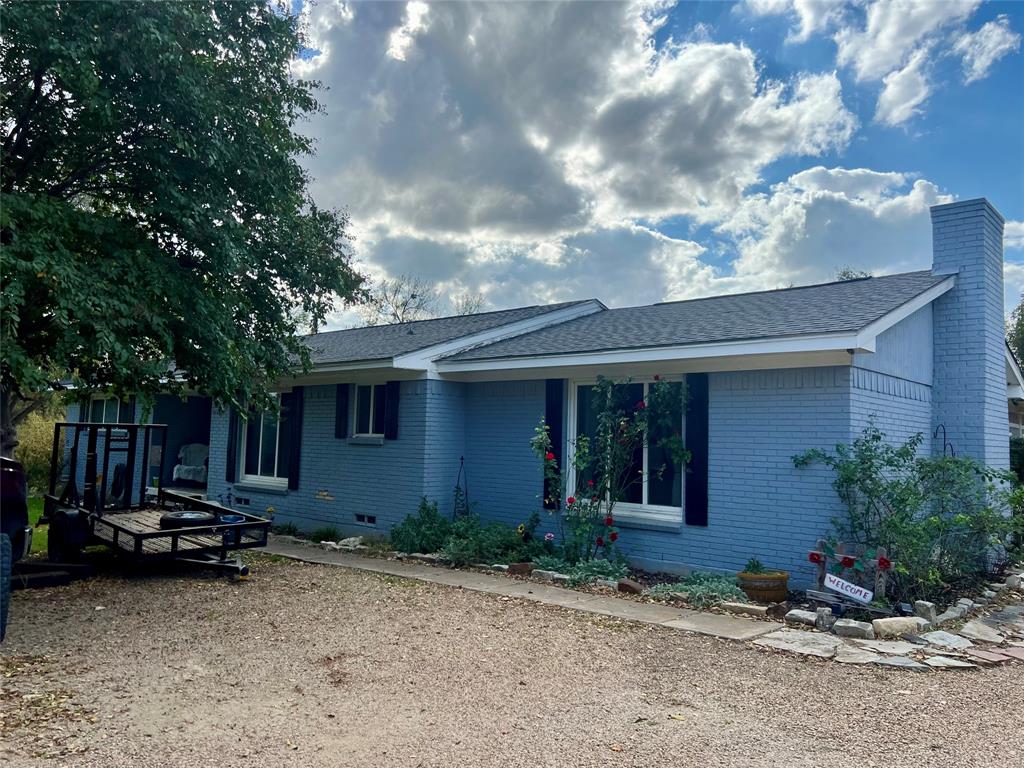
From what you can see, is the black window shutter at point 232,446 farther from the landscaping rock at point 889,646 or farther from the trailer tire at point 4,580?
the landscaping rock at point 889,646

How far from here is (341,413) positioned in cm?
1118

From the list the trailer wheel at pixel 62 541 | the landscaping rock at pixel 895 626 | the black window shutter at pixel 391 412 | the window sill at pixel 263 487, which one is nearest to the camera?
the landscaping rock at pixel 895 626

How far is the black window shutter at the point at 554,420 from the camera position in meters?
9.36

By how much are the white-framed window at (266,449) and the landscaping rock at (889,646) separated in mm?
9448

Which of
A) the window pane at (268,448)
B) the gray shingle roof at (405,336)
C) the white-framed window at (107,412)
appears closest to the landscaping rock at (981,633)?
the gray shingle roof at (405,336)

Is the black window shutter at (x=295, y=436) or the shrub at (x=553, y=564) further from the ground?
the black window shutter at (x=295, y=436)

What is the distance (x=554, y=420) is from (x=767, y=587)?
3.59 m

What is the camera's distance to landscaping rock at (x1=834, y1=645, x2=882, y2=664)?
16.8 ft

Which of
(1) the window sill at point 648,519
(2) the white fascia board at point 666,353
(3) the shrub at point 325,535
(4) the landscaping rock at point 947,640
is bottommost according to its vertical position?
(3) the shrub at point 325,535

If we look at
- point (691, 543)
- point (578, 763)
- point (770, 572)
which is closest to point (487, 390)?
point (691, 543)

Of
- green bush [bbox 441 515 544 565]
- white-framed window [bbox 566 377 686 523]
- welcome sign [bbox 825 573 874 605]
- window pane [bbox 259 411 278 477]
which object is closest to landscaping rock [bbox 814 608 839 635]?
welcome sign [bbox 825 573 874 605]

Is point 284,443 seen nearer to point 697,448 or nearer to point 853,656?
point 697,448

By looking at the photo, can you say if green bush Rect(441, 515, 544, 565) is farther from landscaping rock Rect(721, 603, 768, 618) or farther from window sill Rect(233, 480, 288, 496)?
window sill Rect(233, 480, 288, 496)

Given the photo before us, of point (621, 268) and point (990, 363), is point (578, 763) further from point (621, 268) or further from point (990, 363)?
point (621, 268)
